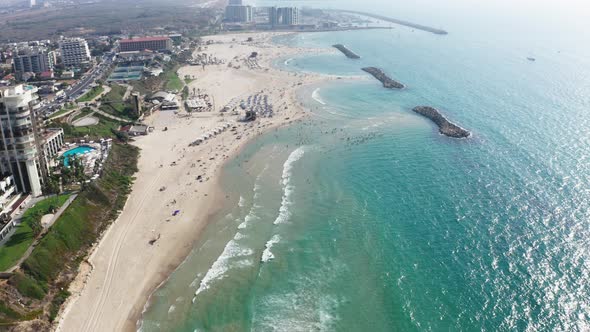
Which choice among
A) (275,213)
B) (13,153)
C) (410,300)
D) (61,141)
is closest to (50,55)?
(61,141)

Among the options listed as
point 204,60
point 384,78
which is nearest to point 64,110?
point 204,60

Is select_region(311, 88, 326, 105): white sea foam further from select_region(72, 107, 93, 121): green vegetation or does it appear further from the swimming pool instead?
the swimming pool

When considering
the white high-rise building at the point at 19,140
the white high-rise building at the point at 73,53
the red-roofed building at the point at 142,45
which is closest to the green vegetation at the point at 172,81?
the white high-rise building at the point at 73,53

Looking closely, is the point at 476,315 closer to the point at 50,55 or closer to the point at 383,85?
the point at 383,85

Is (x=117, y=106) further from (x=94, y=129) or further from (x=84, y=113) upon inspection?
(x=94, y=129)

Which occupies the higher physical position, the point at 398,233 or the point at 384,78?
the point at 384,78

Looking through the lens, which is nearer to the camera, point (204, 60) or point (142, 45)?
point (204, 60)

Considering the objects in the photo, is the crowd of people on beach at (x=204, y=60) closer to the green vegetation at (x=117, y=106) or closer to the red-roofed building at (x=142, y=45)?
the red-roofed building at (x=142, y=45)
